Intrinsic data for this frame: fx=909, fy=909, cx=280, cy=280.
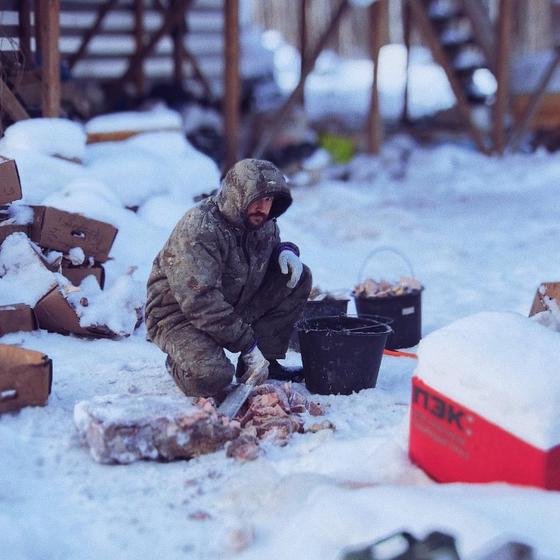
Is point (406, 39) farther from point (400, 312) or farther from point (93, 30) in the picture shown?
point (400, 312)

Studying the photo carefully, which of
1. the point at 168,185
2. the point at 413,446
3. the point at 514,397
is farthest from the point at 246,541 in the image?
the point at 168,185

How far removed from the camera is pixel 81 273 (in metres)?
5.78

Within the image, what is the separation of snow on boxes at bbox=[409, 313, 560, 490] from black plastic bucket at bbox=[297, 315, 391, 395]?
113 centimetres

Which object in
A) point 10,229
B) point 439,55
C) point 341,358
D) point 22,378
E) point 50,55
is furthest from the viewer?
point 439,55

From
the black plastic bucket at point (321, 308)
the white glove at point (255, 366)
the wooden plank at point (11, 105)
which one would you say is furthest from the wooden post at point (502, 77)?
the white glove at point (255, 366)

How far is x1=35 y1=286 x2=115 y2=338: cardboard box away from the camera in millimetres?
5277

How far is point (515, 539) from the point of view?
8.46 ft

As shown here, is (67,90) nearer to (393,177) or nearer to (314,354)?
(393,177)

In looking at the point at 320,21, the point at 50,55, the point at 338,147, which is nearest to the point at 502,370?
the point at 50,55

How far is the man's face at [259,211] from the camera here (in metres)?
4.29

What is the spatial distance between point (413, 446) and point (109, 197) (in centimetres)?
408

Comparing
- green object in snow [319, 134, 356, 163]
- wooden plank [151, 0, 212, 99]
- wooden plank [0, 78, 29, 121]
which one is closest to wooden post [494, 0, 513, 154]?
green object in snow [319, 134, 356, 163]

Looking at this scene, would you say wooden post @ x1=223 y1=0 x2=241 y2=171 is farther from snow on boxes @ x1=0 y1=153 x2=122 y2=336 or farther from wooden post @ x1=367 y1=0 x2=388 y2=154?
snow on boxes @ x1=0 y1=153 x2=122 y2=336

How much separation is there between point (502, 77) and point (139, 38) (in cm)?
523
